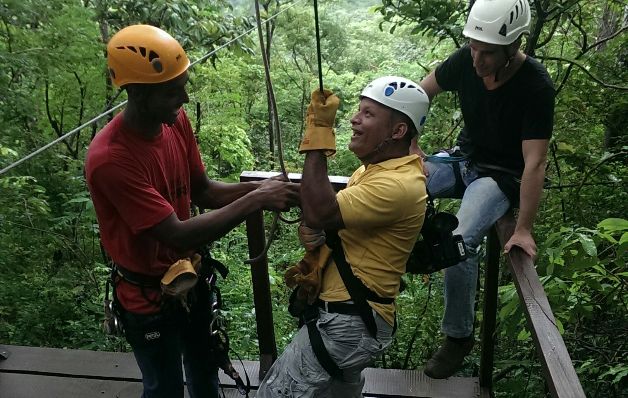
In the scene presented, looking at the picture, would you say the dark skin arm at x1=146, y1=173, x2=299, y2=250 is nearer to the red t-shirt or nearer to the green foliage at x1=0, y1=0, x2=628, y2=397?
the red t-shirt

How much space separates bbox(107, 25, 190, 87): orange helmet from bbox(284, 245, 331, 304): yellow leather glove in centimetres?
83

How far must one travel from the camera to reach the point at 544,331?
1.92m

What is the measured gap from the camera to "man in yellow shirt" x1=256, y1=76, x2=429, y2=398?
1914 mm

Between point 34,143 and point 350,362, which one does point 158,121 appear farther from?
point 34,143

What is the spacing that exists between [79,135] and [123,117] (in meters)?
5.10

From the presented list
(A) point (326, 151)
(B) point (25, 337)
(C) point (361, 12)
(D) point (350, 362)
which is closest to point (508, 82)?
(A) point (326, 151)

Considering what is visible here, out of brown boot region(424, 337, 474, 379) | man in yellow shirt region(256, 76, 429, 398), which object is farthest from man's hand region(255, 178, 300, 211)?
brown boot region(424, 337, 474, 379)

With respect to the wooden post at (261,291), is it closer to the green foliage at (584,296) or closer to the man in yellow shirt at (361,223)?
the man in yellow shirt at (361,223)

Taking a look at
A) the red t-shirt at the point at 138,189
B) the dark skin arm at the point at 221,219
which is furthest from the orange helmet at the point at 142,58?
the dark skin arm at the point at 221,219

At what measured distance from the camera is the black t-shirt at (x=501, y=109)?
8.94 feet

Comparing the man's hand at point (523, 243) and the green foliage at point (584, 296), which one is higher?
the man's hand at point (523, 243)

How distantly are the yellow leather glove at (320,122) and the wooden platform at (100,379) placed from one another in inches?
75.6

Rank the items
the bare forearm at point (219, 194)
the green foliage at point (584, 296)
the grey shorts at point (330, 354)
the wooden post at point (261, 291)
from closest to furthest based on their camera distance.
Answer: the grey shorts at point (330, 354) → the green foliage at point (584, 296) → the bare forearm at point (219, 194) → the wooden post at point (261, 291)

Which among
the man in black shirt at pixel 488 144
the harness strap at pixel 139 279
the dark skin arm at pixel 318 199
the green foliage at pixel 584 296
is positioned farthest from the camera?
the man in black shirt at pixel 488 144
